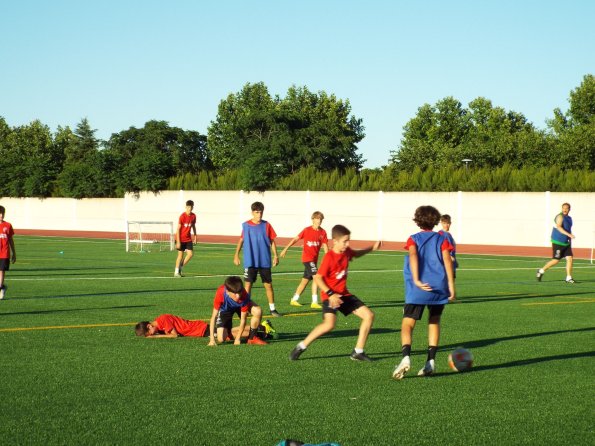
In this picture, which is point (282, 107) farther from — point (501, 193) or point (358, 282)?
point (358, 282)

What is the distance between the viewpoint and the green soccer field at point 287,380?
7.59m

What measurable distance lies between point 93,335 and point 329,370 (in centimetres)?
415

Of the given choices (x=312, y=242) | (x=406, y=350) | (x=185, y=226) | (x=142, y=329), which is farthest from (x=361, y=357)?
(x=185, y=226)

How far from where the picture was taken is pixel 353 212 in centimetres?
5503

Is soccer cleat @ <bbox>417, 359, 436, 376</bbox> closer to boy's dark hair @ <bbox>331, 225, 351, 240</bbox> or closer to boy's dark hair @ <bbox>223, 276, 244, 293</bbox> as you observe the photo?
boy's dark hair @ <bbox>331, 225, 351, 240</bbox>

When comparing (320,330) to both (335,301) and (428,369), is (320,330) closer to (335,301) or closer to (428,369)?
(335,301)

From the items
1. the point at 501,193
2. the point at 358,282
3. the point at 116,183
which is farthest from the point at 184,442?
the point at 116,183

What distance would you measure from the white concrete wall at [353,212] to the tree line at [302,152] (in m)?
1.04

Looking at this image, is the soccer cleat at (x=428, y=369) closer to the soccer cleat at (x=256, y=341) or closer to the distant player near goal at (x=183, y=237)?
the soccer cleat at (x=256, y=341)

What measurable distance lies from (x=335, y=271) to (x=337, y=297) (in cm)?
36

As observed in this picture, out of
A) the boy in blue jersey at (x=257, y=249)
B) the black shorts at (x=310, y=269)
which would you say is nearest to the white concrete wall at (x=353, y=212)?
the black shorts at (x=310, y=269)

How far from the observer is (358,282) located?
78.2 feet

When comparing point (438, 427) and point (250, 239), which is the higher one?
point (250, 239)

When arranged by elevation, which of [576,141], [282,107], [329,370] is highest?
[282,107]
